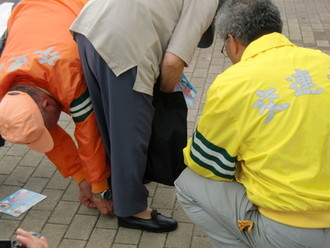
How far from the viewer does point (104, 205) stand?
2.93 m

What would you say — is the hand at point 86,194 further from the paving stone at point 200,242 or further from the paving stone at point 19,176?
the paving stone at point 200,242

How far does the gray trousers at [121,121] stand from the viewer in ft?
7.72

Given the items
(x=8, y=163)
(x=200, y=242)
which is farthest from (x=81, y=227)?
(x=8, y=163)

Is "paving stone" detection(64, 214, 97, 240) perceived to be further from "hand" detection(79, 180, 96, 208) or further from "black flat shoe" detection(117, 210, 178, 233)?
"black flat shoe" detection(117, 210, 178, 233)

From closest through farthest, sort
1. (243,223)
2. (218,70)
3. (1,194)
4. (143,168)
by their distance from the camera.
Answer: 1. (243,223)
2. (143,168)
3. (1,194)
4. (218,70)

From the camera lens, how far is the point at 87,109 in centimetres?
254

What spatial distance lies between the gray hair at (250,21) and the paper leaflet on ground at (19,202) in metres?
1.72

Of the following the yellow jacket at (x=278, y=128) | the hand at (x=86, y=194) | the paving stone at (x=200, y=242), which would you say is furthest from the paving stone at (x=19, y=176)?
the yellow jacket at (x=278, y=128)

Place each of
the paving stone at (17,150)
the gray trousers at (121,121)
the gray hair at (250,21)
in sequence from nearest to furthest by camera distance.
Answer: the gray hair at (250,21) → the gray trousers at (121,121) → the paving stone at (17,150)

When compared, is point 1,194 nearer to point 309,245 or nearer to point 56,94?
point 56,94

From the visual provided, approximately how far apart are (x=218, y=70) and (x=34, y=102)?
2884mm

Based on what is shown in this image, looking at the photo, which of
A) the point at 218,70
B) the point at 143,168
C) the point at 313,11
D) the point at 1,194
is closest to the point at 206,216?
the point at 143,168

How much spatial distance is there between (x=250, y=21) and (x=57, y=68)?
956 mm

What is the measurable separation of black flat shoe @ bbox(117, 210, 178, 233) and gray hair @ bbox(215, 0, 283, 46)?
3.87 ft
